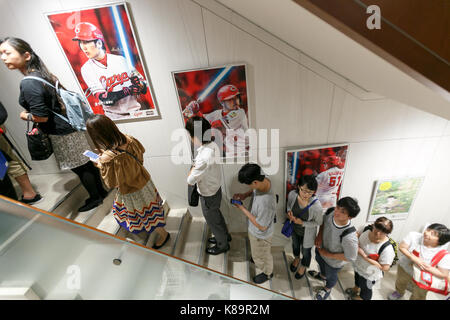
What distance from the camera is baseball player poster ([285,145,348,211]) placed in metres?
2.38

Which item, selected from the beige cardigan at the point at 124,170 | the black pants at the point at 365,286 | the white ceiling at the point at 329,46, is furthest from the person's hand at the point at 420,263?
the beige cardigan at the point at 124,170

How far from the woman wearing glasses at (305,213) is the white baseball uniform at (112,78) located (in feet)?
6.26

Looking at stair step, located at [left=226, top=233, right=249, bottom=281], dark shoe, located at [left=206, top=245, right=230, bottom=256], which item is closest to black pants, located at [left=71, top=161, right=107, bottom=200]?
dark shoe, located at [left=206, top=245, right=230, bottom=256]

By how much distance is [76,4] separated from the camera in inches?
68.9

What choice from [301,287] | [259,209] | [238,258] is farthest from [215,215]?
[301,287]

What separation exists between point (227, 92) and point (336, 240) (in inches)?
74.0

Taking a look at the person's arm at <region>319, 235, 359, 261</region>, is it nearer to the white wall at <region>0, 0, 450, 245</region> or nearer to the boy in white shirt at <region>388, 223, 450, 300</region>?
the white wall at <region>0, 0, 450, 245</region>

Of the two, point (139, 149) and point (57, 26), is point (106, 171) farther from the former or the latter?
point (57, 26)

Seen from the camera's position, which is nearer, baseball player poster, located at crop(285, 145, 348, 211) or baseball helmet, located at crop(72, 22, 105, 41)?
baseball helmet, located at crop(72, 22, 105, 41)

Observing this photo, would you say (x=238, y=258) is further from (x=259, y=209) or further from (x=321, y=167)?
(x=321, y=167)

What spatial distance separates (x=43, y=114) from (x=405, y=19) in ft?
8.21

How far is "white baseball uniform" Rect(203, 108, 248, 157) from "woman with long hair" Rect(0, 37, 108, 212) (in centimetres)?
128

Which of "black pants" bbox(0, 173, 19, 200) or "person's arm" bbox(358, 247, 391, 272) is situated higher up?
"black pants" bbox(0, 173, 19, 200)
